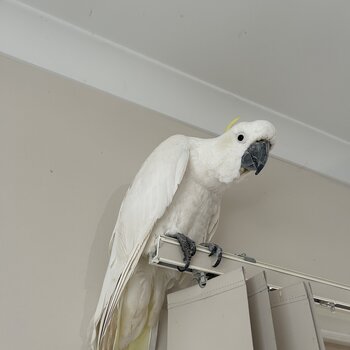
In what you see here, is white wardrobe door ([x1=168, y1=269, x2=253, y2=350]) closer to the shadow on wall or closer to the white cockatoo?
the white cockatoo

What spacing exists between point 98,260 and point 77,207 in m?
0.20

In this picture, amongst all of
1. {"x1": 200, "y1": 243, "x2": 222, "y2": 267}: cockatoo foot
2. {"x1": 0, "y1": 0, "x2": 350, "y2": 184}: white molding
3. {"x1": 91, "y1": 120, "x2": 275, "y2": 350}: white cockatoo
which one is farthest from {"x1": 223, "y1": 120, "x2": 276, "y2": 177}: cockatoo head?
{"x1": 0, "y1": 0, "x2": 350, "y2": 184}: white molding

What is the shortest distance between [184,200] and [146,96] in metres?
0.62

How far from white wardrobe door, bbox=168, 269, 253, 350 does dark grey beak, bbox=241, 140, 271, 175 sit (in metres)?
0.39

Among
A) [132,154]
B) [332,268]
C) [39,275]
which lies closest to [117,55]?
[132,154]

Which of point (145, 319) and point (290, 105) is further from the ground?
point (290, 105)

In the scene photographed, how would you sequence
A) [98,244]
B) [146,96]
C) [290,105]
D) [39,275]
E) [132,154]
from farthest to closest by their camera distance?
1. [290,105]
2. [146,96]
3. [132,154]
4. [98,244]
5. [39,275]

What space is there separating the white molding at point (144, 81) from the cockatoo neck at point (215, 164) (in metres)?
0.48

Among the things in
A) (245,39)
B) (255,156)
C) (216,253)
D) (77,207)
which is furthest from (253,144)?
(77,207)

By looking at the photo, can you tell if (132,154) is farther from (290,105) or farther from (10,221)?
(290,105)

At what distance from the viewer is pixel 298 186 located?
6.34 ft

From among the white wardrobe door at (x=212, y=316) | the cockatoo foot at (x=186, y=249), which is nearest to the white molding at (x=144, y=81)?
the cockatoo foot at (x=186, y=249)

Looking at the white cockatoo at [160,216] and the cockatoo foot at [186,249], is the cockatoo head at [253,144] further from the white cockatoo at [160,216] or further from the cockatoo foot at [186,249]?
the cockatoo foot at [186,249]

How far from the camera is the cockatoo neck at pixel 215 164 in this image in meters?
1.27
